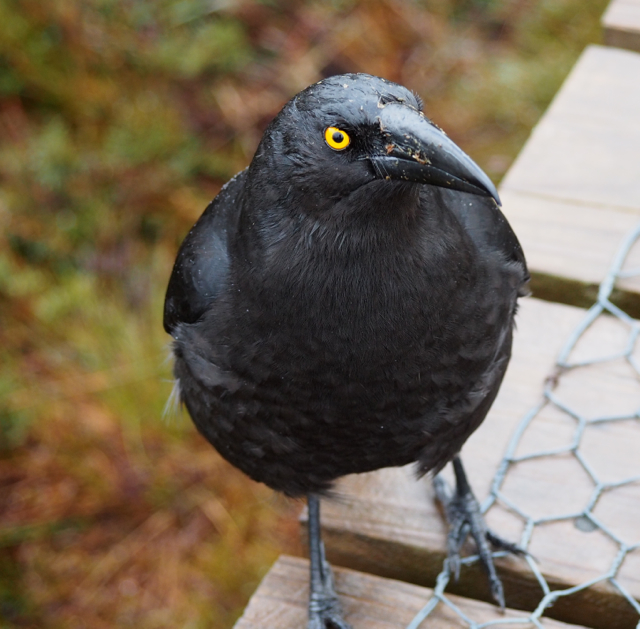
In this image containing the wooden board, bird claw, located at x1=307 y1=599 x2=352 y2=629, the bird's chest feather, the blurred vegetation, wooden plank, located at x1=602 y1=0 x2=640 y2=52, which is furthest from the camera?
the blurred vegetation

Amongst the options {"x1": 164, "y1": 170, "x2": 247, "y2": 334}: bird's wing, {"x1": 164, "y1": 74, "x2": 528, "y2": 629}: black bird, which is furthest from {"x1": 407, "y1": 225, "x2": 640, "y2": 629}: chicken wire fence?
{"x1": 164, "y1": 170, "x2": 247, "y2": 334}: bird's wing

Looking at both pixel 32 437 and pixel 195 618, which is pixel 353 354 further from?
pixel 32 437

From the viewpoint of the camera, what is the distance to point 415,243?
1977mm

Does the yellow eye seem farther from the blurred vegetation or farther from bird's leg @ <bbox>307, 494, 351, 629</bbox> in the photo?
the blurred vegetation

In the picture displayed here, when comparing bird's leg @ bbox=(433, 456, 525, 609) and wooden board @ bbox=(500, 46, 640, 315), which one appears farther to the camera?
wooden board @ bbox=(500, 46, 640, 315)

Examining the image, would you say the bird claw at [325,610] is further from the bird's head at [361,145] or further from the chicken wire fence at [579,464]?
the bird's head at [361,145]

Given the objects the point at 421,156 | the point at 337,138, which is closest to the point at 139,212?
the point at 337,138

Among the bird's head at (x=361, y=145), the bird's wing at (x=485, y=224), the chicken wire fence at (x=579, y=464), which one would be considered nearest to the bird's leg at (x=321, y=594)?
the chicken wire fence at (x=579, y=464)

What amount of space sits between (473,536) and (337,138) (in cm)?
119

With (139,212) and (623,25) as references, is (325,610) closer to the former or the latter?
(623,25)

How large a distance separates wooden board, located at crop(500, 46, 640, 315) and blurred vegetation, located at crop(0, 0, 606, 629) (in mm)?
1335

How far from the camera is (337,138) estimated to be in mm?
1811

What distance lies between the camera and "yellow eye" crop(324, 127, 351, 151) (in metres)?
1.81

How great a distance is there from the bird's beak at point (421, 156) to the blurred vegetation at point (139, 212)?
61.3 inches
